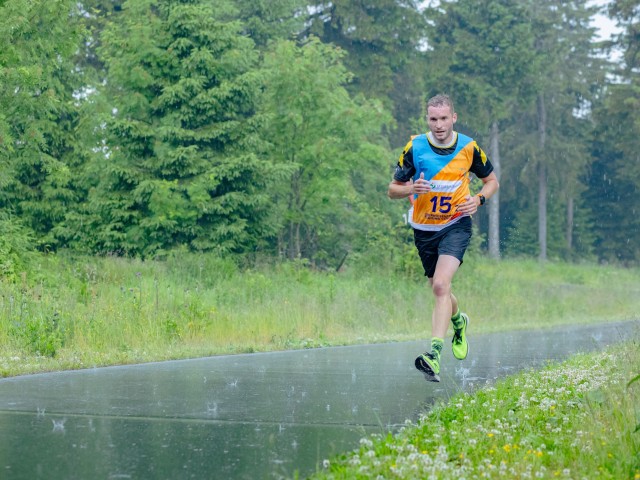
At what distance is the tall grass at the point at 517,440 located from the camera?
5129 millimetres

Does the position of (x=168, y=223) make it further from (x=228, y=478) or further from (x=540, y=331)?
(x=228, y=478)

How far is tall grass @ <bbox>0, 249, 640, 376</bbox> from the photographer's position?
1247 centimetres

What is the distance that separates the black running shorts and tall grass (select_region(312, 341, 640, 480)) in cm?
139

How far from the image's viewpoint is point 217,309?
16.2 metres

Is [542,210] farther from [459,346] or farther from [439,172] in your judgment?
[439,172]

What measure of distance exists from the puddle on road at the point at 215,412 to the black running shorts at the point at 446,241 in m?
1.15

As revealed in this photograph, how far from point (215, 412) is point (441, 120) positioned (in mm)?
3121

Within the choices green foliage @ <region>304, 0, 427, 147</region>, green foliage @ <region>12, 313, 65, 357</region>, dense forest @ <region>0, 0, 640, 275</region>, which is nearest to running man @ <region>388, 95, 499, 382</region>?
green foliage @ <region>12, 313, 65, 357</region>

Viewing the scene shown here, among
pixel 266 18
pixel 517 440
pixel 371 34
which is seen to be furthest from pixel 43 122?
pixel 517 440

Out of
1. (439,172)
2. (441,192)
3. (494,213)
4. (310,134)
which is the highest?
(310,134)

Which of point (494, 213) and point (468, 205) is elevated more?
point (468, 205)

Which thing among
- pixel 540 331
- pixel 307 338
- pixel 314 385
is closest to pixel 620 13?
pixel 540 331

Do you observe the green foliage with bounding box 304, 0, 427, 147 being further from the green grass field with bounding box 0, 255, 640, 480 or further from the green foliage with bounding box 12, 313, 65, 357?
the green foliage with bounding box 12, 313, 65, 357

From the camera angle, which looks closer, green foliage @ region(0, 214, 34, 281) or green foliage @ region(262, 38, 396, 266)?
green foliage @ region(0, 214, 34, 281)
